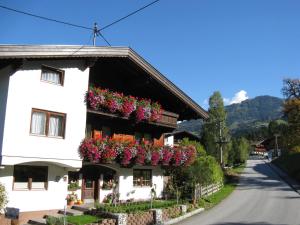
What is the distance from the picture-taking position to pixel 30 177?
19469mm

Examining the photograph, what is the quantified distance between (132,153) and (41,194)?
582 cm

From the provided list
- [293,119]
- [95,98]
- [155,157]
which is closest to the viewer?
[95,98]

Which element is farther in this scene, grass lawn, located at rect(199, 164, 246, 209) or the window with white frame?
grass lawn, located at rect(199, 164, 246, 209)

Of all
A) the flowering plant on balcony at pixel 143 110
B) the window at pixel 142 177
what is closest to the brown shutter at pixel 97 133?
the flowering plant on balcony at pixel 143 110

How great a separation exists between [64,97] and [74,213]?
5768 mm

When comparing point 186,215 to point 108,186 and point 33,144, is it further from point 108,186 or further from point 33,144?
point 33,144

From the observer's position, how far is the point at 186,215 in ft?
76.8

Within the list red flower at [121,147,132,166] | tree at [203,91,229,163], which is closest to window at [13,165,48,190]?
red flower at [121,147,132,166]

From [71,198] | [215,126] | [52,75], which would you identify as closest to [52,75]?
[52,75]

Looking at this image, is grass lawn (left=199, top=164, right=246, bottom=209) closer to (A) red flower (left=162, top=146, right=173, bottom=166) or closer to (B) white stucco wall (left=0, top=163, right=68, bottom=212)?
(A) red flower (left=162, top=146, right=173, bottom=166)

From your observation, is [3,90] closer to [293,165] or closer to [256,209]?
[256,209]

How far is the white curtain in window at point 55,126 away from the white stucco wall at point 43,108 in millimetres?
346

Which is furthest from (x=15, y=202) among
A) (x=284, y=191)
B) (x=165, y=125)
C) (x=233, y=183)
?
(x=233, y=183)

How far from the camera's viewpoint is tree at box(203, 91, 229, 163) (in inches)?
2245
